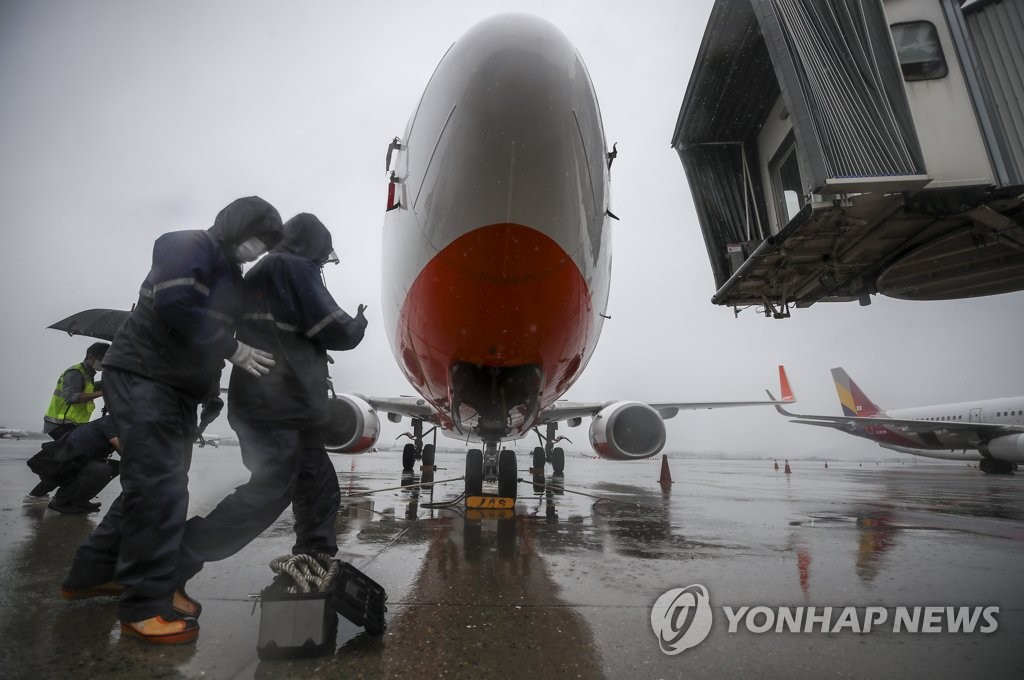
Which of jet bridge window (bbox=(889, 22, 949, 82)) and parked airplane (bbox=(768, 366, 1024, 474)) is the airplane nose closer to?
jet bridge window (bbox=(889, 22, 949, 82))

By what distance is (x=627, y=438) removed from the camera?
6.18 meters

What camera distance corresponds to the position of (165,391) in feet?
6.67

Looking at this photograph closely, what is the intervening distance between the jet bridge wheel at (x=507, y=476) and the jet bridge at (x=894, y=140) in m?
3.78

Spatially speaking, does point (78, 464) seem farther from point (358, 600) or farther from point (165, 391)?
point (358, 600)

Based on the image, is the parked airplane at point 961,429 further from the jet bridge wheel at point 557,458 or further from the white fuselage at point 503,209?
the white fuselage at point 503,209

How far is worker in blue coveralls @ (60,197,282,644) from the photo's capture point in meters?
1.82

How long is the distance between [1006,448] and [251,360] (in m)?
23.3

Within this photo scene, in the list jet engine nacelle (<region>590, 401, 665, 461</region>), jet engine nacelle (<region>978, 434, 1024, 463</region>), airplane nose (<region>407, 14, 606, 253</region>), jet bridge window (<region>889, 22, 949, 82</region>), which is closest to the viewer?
airplane nose (<region>407, 14, 606, 253</region>)

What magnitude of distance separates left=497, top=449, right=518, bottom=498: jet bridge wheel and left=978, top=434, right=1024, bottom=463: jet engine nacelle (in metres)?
19.3

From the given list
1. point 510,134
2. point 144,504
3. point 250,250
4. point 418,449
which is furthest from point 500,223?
point 418,449

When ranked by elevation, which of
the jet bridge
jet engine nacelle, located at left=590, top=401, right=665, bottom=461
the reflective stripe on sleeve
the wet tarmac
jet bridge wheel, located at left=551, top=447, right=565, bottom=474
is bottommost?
the wet tarmac

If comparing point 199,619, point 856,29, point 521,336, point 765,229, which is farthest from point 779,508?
point 199,619

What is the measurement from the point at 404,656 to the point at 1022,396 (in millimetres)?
26762

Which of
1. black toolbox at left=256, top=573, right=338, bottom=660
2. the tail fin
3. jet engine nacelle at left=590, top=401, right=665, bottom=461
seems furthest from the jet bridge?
the tail fin
